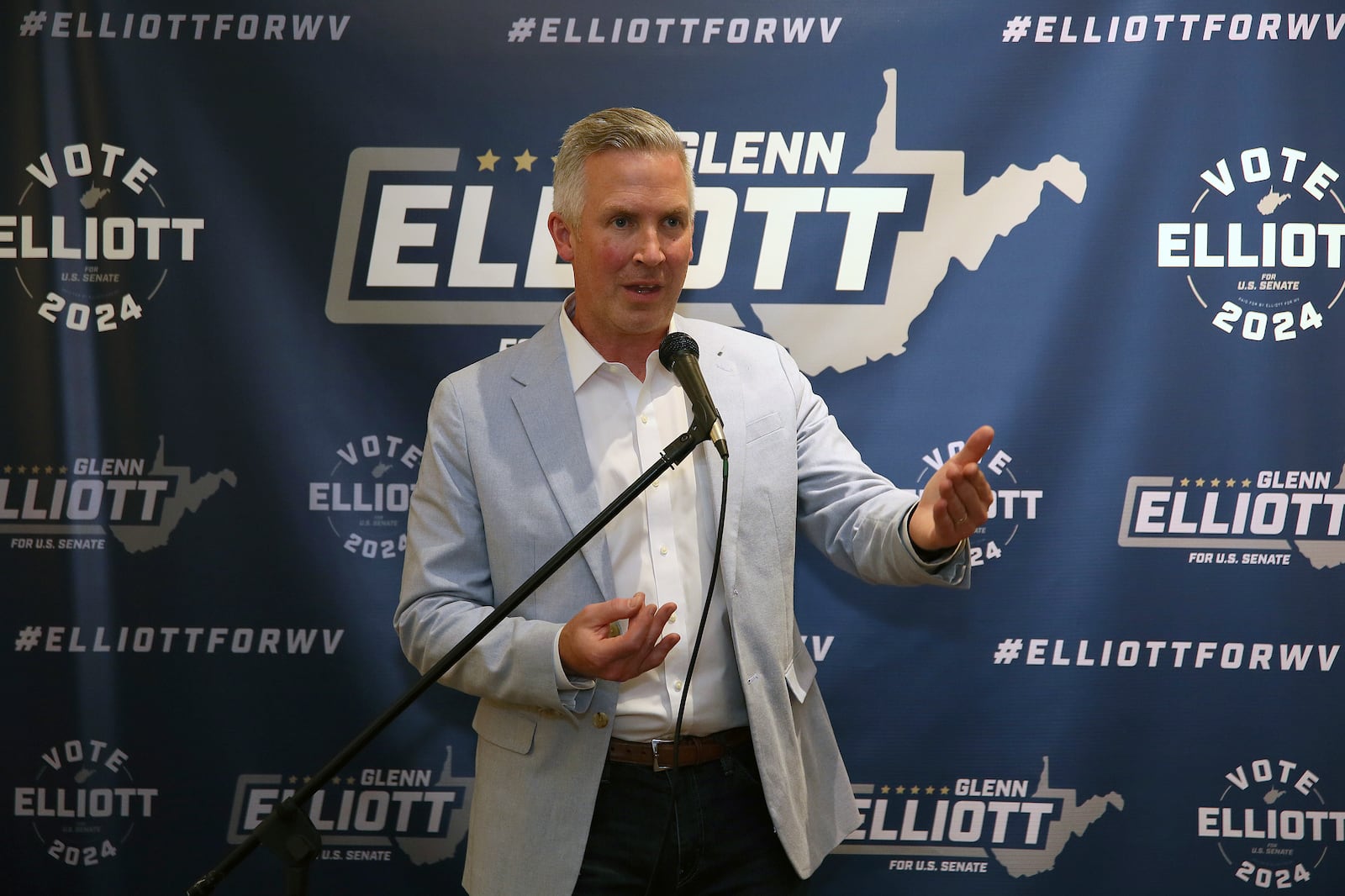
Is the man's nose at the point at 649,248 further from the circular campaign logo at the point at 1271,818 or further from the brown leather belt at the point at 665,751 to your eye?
the circular campaign logo at the point at 1271,818

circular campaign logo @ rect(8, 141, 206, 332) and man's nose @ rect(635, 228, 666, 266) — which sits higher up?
circular campaign logo @ rect(8, 141, 206, 332)

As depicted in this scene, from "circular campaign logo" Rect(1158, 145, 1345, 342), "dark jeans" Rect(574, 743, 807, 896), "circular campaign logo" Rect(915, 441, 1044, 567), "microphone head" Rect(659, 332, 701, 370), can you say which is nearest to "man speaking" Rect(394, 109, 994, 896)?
"dark jeans" Rect(574, 743, 807, 896)

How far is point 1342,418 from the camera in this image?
109 inches

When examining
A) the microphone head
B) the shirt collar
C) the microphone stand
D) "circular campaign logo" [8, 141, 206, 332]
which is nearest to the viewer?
the microphone stand

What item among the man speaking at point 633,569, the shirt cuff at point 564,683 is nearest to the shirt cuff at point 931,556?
the man speaking at point 633,569

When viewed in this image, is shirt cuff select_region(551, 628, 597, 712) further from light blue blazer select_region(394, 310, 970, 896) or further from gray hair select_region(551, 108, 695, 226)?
gray hair select_region(551, 108, 695, 226)

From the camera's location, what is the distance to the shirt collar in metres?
2.11

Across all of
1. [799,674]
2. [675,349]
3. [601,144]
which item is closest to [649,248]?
[601,144]

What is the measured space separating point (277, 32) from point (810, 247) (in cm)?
145

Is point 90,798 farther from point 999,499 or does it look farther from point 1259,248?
point 1259,248

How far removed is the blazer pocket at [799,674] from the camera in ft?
6.73

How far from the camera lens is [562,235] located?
7.18 ft

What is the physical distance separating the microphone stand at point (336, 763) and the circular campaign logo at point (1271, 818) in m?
1.96

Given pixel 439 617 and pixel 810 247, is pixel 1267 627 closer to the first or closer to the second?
pixel 810 247
